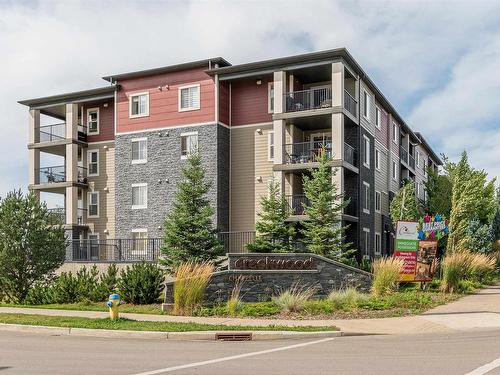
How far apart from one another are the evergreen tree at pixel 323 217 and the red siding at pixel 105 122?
16.7m

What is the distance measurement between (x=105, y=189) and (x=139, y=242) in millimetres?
6355

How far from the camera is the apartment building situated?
31.8 m

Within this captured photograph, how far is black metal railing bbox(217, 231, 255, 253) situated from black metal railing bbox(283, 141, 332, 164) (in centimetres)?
457

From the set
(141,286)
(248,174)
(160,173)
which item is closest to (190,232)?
(141,286)

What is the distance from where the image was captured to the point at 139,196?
119 feet

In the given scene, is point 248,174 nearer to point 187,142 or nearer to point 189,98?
point 187,142

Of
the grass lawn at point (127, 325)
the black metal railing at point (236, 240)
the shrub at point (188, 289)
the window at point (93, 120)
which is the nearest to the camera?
the grass lawn at point (127, 325)

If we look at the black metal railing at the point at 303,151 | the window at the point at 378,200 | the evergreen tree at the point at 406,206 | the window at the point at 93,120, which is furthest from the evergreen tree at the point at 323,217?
the window at the point at 93,120

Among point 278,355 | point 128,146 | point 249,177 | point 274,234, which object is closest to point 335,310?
point 278,355

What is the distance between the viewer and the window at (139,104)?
36.4 metres

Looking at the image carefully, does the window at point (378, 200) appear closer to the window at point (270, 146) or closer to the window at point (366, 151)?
the window at point (366, 151)

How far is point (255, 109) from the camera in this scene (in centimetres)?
3450

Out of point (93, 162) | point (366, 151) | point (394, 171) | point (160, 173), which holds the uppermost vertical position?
point (366, 151)

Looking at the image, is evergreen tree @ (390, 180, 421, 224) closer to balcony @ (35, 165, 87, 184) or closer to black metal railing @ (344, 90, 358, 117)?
black metal railing @ (344, 90, 358, 117)
